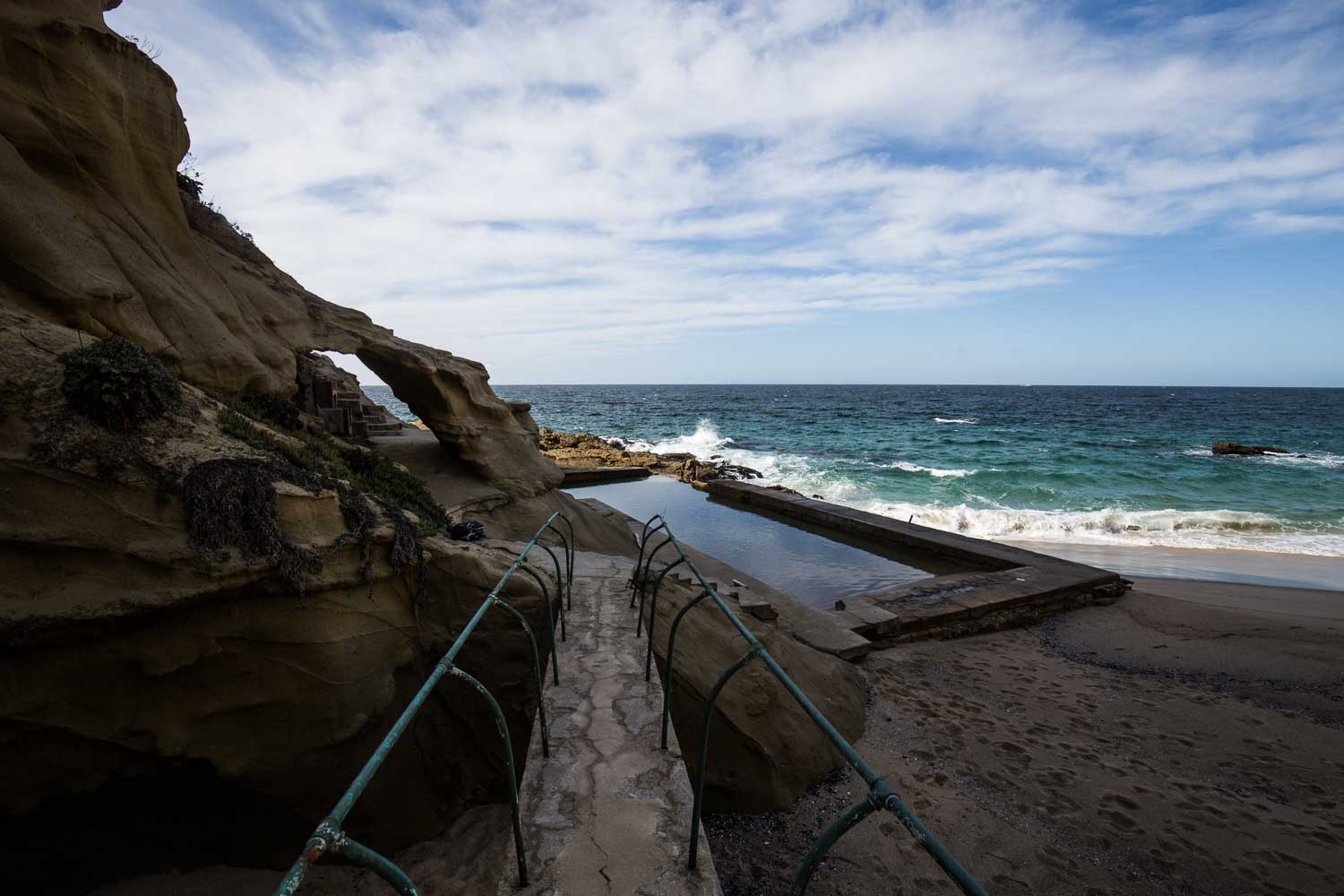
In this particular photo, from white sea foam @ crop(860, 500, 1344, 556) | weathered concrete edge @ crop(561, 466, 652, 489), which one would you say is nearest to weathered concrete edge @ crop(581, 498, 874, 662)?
white sea foam @ crop(860, 500, 1344, 556)

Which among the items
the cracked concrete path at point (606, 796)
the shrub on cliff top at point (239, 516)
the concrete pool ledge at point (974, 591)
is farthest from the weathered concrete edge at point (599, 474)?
the cracked concrete path at point (606, 796)

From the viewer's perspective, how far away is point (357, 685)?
484cm

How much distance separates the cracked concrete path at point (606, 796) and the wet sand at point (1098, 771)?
1264 mm

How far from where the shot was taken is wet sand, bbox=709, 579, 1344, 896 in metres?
4.29

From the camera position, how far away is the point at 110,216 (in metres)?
5.98

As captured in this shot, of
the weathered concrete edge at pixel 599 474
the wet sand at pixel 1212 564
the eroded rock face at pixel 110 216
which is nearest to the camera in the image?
the eroded rock face at pixel 110 216

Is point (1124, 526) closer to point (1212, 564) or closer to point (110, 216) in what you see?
point (1212, 564)

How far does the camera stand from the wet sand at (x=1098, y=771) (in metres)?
4.29

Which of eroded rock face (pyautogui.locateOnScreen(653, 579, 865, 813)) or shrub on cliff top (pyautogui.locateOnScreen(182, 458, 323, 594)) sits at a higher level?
shrub on cliff top (pyautogui.locateOnScreen(182, 458, 323, 594))

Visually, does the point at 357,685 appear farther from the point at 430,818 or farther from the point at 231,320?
the point at 231,320

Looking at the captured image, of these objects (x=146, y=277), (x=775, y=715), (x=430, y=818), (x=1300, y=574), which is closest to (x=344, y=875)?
(x=430, y=818)

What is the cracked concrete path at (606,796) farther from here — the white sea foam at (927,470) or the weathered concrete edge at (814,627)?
the white sea foam at (927,470)

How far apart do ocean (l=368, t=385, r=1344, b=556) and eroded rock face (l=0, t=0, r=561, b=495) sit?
17275 mm

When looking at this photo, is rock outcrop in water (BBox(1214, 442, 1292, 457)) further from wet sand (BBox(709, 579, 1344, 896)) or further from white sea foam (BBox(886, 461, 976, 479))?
wet sand (BBox(709, 579, 1344, 896))
